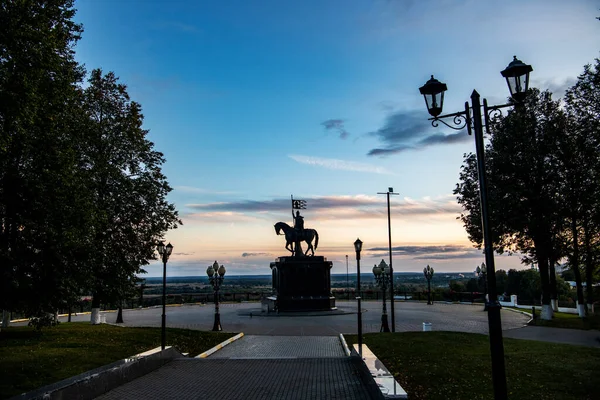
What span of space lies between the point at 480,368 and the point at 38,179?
14336mm

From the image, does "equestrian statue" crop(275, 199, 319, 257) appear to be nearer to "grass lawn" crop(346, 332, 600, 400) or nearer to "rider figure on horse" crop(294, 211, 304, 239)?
"rider figure on horse" crop(294, 211, 304, 239)

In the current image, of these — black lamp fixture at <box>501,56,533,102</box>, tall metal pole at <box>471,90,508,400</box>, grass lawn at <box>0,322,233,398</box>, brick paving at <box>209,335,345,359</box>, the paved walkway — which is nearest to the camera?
tall metal pole at <box>471,90,508,400</box>

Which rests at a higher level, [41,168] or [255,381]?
[41,168]

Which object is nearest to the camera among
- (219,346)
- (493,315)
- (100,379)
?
(493,315)

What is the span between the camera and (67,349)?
15586mm

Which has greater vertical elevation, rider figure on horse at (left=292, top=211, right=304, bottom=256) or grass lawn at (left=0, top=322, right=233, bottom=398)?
rider figure on horse at (left=292, top=211, right=304, bottom=256)

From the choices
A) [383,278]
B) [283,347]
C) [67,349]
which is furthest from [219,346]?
[383,278]

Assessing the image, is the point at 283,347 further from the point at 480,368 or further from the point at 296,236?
the point at 296,236

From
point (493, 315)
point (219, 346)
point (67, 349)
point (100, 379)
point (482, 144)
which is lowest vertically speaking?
point (219, 346)

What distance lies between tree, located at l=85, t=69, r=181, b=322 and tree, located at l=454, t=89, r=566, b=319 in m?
19.2

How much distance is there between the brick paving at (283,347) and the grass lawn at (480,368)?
179 centimetres

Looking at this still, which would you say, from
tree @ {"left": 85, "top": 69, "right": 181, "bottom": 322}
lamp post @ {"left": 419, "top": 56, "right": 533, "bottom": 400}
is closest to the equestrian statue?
tree @ {"left": 85, "top": 69, "right": 181, "bottom": 322}

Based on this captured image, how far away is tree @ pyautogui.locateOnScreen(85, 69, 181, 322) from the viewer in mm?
23577

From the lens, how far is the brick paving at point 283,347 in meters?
17.0
